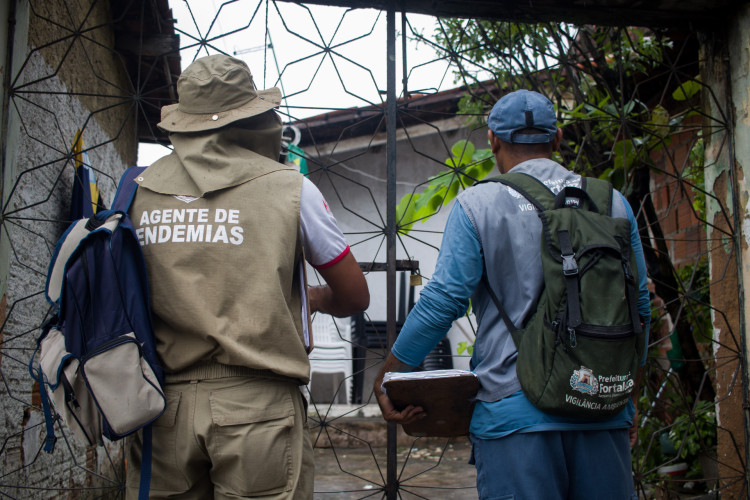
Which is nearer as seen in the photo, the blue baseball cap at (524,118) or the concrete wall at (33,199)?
the blue baseball cap at (524,118)

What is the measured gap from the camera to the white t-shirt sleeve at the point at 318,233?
1.72 m

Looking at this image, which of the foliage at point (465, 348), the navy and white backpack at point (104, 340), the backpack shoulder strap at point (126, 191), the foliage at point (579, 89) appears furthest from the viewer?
the foliage at point (465, 348)

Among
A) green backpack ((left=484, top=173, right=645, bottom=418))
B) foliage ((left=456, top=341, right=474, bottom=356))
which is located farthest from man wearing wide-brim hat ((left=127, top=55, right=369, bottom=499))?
foliage ((left=456, top=341, right=474, bottom=356))

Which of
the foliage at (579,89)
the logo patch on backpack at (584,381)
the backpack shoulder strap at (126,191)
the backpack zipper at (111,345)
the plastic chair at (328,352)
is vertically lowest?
the plastic chair at (328,352)

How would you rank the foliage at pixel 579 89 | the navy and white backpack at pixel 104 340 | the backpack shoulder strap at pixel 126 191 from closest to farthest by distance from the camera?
1. the navy and white backpack at pixel 104 340
2. the backpack shoulder strap at pixel 126 191
3. the foliage at pixel 579 89

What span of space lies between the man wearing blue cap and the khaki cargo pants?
0.35 m

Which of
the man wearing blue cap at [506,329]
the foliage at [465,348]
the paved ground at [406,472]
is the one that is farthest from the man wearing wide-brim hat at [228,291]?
the paved ground at [406,472]

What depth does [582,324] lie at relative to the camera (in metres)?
1.57

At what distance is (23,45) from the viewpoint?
8.78ft

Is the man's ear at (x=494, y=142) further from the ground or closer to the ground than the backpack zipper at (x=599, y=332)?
further from the ground

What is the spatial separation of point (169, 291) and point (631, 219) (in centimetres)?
130

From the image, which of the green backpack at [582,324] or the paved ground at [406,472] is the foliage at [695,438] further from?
the green backpack at [582,324]

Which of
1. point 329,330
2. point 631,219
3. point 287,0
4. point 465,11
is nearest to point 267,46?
point 287,0

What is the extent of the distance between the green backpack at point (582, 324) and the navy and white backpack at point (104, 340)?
92cm
